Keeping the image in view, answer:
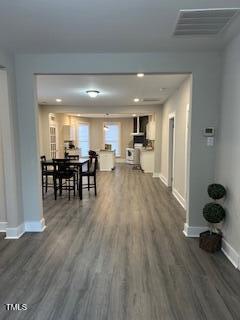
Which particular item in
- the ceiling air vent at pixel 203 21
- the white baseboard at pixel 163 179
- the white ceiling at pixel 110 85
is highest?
the ceiling air vent at pixel 203 21

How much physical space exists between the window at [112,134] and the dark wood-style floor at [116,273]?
9.15m

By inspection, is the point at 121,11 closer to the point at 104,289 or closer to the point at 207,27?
the point at 207,27

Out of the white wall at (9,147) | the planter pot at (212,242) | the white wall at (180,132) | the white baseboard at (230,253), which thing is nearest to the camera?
the white baseboard at (230,253)

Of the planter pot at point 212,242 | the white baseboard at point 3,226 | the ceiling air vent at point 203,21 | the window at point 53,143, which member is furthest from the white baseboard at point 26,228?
the window at point 53,143

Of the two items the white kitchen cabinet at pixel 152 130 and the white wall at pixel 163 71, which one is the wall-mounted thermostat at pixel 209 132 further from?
the white kitchen cabinet at pixel 152 130

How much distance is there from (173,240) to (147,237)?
1.23 feet

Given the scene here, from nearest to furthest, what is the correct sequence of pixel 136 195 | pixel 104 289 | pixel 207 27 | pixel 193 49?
pixel 104 289 → pixel 207 27 → pixel 193 49 → pixel 136 195

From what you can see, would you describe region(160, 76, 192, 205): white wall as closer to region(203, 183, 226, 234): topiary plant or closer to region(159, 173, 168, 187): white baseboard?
region(159, 173, 168, 187): white baseboard

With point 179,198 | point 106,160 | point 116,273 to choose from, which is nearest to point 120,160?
point 106,160

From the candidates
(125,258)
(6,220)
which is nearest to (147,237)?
(125,258)

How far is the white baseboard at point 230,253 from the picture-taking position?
264 cm

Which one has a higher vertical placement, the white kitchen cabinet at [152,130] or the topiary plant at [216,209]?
the white kitchen cabinet at [152,130]

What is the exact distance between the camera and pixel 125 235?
353 cm

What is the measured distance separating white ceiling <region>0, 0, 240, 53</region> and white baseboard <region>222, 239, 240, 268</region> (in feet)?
8.18
